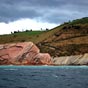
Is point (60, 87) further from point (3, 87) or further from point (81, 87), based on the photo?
point (3, 87)

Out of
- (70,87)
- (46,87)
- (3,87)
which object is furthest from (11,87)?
(70,87)

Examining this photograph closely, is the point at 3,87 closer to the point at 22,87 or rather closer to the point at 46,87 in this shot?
the point at 22,87

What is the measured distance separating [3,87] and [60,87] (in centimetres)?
1152

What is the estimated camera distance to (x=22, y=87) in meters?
67.0

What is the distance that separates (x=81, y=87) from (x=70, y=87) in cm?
220

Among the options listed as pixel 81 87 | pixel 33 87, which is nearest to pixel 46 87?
pixel 33 87

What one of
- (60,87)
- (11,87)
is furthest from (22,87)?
(60,87)

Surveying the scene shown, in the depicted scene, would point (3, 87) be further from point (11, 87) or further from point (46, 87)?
point (46, 87)

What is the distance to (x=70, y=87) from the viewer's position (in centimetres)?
6781

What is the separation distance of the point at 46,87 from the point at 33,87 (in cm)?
262

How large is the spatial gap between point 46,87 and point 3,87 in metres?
8.69

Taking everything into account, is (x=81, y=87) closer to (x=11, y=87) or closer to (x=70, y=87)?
(x=70, y=87)

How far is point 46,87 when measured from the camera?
223 ft

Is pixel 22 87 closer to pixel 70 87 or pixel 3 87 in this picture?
pixel 3 87
